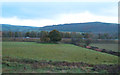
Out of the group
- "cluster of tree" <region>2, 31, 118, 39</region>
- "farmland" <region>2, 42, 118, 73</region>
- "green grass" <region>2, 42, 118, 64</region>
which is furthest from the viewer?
"cluster of tree" <region>2, 31, 118, 39</region>

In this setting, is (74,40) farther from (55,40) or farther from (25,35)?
(25,35)

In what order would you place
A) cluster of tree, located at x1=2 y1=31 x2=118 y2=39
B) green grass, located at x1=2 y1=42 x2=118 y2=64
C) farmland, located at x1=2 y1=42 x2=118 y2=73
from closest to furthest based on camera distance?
farmland, located at x1=2 y1=42 x2=118 y2=73
green grass, located at x1=2 y1=42 x2=118 y2=64
cluster of tree, located at x1=2 y1=31 x2=118 y2=39

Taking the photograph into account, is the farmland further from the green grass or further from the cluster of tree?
the cluster of tree

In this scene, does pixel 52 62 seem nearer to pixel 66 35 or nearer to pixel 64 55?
pixel 64 55

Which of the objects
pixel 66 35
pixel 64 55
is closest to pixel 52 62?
pixel 64 55

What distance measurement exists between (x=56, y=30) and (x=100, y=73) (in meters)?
24.8

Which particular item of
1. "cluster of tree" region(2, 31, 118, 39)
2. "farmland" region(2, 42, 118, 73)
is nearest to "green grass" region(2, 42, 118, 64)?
"farmland" region(2, 42, 118, 73)

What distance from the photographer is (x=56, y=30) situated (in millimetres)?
29469

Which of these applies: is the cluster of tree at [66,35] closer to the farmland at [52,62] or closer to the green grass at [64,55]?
the green grass at [64,55]

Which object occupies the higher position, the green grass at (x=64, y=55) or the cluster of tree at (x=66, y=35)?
the cluster of tree at (x=66, y=35)

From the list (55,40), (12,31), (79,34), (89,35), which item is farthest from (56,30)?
(12,31)

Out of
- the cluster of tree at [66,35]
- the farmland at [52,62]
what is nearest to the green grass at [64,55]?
the farmland at [52,62]

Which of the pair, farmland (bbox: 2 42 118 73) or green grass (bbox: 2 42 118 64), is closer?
farmland (bbox: 2 42 118 73)

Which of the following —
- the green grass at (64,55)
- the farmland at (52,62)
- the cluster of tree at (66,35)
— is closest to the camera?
the farmland at (52,62)
